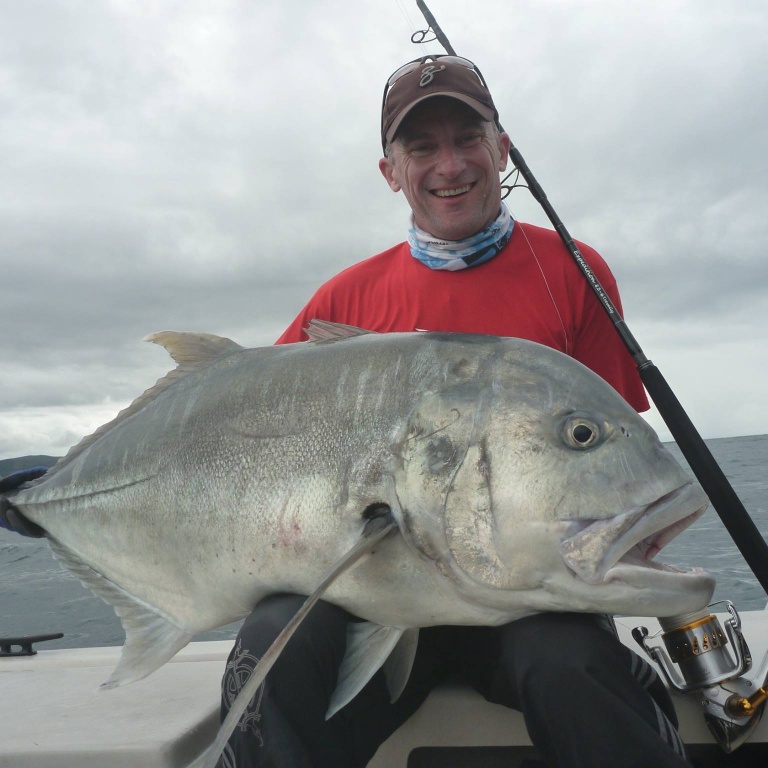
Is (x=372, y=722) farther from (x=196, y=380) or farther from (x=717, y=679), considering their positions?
(x=196, y=380)

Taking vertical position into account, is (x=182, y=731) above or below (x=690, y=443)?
below

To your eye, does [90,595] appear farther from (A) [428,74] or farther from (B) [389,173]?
(A) [428,74]

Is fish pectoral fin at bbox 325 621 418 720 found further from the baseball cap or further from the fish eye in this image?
the baseball cap

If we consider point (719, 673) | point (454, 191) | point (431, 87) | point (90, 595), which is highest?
point (431, 87)

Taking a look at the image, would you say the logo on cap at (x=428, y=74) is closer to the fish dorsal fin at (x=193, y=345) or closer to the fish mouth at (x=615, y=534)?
the fish dorsal fin at (x=193, y=345)

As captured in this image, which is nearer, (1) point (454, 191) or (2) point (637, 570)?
(2) point (637, 570)

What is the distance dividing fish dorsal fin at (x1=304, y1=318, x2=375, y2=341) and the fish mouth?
87cm

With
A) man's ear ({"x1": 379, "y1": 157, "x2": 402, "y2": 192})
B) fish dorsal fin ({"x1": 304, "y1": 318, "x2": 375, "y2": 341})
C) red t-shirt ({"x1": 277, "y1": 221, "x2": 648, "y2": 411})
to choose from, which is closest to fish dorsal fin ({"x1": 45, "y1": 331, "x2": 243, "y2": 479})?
fish dorsal fin ({"x1": 304, "y1": 318, "x2": 375, "y2": 341})

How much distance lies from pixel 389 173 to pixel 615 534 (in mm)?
2021

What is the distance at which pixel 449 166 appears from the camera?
8.83ft

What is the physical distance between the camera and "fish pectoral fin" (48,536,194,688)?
220 cm

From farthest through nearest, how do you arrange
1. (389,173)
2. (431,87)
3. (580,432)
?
(389,173) < (431,87) < (580,432)

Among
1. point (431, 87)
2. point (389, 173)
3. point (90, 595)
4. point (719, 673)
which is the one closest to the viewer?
point (719, 673)

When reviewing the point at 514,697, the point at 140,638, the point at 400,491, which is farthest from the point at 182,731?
the point at 400,491
